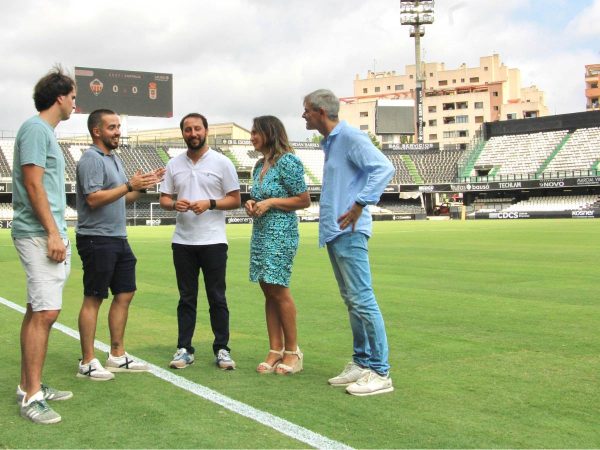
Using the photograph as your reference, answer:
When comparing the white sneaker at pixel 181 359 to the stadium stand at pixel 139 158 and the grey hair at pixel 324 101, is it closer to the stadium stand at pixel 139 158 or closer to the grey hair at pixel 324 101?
the grey hair at pixel 324 101

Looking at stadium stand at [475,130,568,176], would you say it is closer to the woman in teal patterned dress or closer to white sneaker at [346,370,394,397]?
the woman in teal patterned dress

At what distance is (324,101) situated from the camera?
18.7 feet

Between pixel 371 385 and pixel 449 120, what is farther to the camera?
pixel 449 120

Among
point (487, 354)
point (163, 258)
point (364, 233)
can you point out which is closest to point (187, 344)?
point (364, 233)

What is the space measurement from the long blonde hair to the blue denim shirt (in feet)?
1.71

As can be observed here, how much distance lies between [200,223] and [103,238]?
32.5 inches

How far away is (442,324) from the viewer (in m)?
8.52

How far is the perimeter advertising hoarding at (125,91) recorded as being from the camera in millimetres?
61594

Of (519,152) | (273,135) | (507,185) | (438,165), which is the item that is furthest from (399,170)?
(273,135)

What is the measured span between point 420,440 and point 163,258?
15.8m

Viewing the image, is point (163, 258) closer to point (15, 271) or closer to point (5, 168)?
point (15, 271)

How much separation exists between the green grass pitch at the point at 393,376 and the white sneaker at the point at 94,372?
0.38 feet

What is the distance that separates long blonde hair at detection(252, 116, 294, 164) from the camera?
6148mm

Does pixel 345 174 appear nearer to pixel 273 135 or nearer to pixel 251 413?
pixel 273 135
